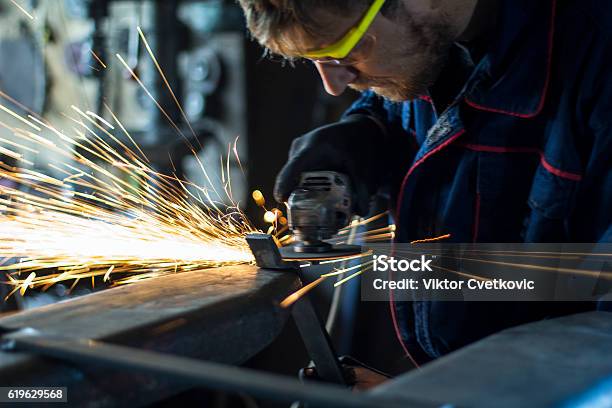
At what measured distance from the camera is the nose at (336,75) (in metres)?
1.65

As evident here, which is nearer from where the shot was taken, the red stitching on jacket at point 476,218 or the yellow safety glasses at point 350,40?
the yellow safety glasses at point 350,40

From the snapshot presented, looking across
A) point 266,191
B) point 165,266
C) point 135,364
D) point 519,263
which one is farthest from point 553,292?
point 266,191

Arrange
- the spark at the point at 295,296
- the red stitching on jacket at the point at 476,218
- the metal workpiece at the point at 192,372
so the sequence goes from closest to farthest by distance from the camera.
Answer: the metal workpiece at the point at 192,372
the spark at the point at 295,296
the red stitching on jacket at the point at 476,218

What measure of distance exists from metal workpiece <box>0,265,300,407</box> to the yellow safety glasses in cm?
50

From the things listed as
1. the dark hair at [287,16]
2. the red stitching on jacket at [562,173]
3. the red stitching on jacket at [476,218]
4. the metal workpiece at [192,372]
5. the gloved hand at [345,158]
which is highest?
the dark hair at [287,16]

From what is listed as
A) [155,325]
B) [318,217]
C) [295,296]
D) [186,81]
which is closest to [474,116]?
[318,217]

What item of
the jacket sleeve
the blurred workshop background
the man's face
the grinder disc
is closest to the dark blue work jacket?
the man's face

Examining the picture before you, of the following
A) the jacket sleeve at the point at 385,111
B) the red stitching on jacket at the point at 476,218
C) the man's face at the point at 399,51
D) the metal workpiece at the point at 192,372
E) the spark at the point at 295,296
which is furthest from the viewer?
the jacket sleeve at the point at 385,111

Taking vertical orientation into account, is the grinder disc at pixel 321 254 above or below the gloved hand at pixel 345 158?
below

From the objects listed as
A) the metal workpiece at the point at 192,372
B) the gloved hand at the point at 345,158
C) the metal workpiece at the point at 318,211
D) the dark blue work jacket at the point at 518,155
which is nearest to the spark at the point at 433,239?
the dark blue work jacket at the point at 518,155

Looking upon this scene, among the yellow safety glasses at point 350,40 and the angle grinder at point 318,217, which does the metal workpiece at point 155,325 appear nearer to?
the angle grinder at point 318,217

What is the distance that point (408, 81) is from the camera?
5.61 feet

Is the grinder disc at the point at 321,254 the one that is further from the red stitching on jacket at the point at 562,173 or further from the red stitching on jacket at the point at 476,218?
the red stitching on jacket at the point at 562,173

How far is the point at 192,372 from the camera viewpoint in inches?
32.6
